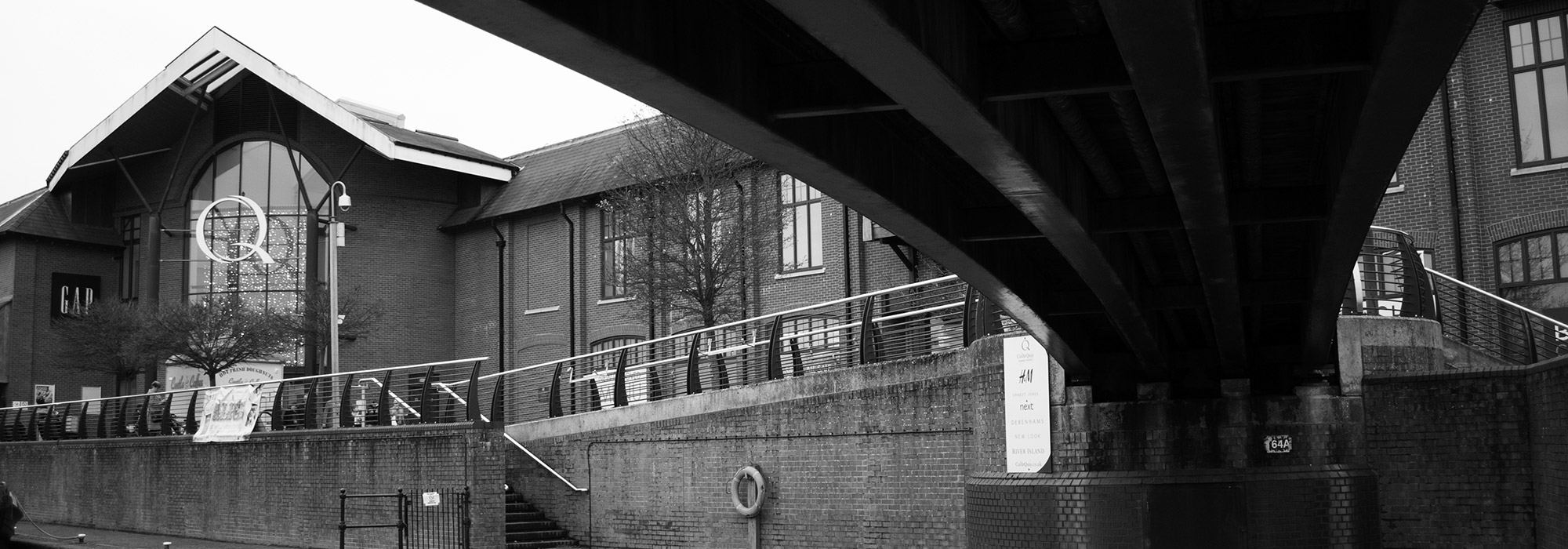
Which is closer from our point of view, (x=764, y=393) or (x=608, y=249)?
(x=764, y=393)

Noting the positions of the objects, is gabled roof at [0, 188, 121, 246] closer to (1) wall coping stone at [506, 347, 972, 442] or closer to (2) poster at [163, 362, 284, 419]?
(2) poster at [163, 362, 284, 419]

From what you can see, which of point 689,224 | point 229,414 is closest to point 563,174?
point 689,224

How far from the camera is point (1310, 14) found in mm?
6113

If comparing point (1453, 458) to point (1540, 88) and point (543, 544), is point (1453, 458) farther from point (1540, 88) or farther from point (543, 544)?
point (543, 544)

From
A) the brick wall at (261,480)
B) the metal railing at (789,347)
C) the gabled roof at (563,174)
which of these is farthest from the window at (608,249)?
the brick wall at (261,480)

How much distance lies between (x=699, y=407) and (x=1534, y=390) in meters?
10.1

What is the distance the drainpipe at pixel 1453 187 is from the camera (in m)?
20.9

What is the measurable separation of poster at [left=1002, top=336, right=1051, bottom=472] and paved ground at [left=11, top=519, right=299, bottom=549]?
46.8 feet

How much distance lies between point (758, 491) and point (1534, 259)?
41.3ft

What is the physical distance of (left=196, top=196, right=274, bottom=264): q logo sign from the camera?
3329cm

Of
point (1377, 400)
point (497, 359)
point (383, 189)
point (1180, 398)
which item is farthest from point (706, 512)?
point (383, 189)

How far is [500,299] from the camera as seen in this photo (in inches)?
1452

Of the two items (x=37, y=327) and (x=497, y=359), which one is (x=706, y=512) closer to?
(x=497, y=359)

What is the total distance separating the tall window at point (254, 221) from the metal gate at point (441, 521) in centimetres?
1816
